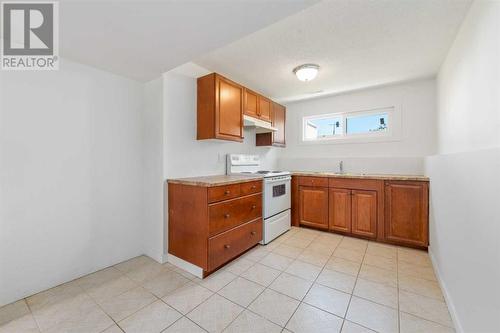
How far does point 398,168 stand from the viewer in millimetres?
3117

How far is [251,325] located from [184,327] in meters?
0.45

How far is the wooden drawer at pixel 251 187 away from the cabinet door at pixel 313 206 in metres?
1.00

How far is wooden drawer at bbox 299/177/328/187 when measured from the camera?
314 centimetres

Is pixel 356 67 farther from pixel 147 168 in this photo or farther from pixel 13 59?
pixel 13 59

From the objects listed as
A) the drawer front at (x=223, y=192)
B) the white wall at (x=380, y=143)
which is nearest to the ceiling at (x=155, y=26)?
the drawer front at (x=223, y=192)

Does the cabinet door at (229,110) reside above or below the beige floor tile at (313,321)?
above

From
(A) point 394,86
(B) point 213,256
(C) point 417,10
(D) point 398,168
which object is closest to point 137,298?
(B) point 213,256

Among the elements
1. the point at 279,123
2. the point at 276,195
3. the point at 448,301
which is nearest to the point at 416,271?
the point at 448,301

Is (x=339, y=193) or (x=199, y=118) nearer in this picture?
(x=199, y=118)

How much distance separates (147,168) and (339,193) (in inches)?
102

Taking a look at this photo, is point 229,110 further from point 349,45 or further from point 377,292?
point 377,292

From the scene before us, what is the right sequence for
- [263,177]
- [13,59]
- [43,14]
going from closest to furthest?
[43,14]
[13,59]
[263,177]

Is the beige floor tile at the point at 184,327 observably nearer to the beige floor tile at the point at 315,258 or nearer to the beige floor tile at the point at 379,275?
the beige floor tile at the point at 315,258

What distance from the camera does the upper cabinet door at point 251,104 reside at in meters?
2.88
